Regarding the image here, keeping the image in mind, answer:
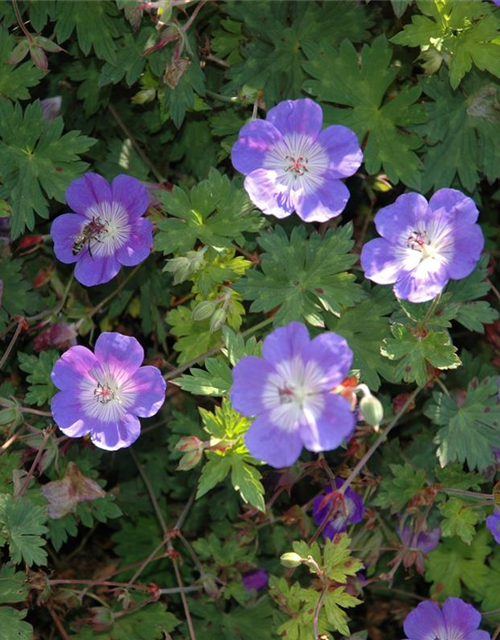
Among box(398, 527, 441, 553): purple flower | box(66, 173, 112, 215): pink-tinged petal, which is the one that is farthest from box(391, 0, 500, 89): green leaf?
box(398, 527, 441, 553): purple flower

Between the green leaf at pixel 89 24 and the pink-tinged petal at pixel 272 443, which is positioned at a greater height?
the green leaf at pixel 89 24

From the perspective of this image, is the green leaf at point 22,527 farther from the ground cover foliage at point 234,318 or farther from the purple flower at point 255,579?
the purple flower at point 255,579

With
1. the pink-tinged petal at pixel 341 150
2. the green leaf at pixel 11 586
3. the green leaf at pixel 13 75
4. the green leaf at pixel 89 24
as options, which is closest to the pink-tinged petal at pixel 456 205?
the pink-tinged petal at pixel 341 150

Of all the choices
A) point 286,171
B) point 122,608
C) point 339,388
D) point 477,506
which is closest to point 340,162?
point 286,171

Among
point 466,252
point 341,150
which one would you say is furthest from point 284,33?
point 466,252

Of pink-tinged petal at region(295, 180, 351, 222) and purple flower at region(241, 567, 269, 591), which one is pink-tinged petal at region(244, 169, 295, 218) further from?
purple flower at region(241, 567, 269, 591)

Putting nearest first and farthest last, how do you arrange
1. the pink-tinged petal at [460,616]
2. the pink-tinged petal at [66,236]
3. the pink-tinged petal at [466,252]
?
1. the pink-tinged petal at [466,252]
2. the pink-tinged petal at [460,616]
3. the pink-tinged petal at [66,236]
